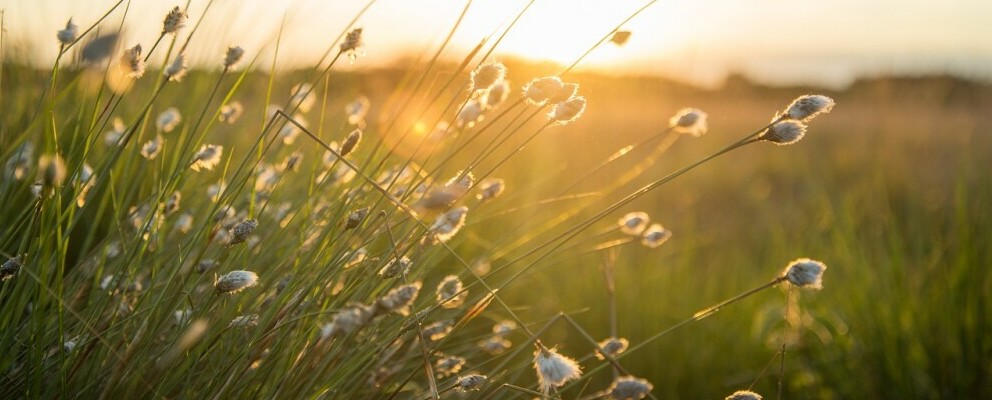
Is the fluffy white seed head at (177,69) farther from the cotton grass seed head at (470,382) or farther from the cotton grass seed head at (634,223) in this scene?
the cotton grass seed head at (634,223)

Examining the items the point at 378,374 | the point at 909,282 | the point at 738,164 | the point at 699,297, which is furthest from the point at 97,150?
the point at 738,164

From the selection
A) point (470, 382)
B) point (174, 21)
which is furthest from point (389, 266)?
point (174, 21)

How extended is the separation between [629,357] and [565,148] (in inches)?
149

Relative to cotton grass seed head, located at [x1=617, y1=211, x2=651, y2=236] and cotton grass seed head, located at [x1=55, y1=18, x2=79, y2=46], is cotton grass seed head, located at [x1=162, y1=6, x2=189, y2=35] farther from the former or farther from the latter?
cotton grass seed head, located at [x1=617, y1=211, x2=651, y2=236]

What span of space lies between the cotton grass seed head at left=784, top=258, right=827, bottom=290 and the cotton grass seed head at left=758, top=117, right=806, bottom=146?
Result: 0.19m

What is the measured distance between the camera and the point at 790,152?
10109 millimetres

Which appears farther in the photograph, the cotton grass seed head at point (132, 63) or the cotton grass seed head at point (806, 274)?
the cotton grass seed head at point (132, 63)

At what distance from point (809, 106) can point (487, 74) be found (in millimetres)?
503

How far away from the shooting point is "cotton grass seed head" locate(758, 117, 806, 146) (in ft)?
4.40

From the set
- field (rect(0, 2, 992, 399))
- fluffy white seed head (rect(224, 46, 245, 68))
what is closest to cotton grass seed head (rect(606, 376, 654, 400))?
field (rect(0, 2, 992, 399))

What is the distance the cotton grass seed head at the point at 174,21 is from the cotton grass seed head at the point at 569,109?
61 centimetres

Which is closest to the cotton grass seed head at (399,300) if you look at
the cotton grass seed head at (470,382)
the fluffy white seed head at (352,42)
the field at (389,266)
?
the field at (389,266)

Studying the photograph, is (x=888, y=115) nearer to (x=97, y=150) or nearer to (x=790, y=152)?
(x=790, y=152)

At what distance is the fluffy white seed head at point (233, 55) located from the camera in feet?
5.04
